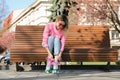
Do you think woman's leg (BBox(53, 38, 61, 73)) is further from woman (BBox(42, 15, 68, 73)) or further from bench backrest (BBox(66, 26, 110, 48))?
bench backrest (BBox(66, 26, 110, 48))

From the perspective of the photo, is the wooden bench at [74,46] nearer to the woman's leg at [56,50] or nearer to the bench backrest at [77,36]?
the bench backrest at [77,36]

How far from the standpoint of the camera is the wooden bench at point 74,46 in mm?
13117

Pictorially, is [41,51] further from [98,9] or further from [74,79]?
[98,9]

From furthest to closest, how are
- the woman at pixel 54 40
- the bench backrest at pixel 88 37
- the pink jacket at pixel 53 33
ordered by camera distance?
1. the bench backrest at pixel 88 37
2. the pink jacket at pixel 53 33
3. the woman at pixel 54 40

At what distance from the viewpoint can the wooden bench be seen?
516 inches

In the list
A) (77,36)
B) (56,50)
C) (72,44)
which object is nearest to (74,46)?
(72,44)

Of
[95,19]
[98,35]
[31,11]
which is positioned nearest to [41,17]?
[31,11]

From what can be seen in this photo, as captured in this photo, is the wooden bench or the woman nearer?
the woman

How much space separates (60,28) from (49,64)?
955 millimetres

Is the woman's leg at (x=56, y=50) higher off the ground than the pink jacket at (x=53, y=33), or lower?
lower

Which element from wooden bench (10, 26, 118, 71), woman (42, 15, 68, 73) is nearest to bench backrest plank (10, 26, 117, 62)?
wooden bench (10, 26, 118, 71)

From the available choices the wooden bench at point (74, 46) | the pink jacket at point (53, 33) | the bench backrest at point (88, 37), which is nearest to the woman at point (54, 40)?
the pink jacket at point (53, 33)

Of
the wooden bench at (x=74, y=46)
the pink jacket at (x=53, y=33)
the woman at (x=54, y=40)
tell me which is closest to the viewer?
the woman at (x=54, y=40)

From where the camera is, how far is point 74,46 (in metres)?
14.8
